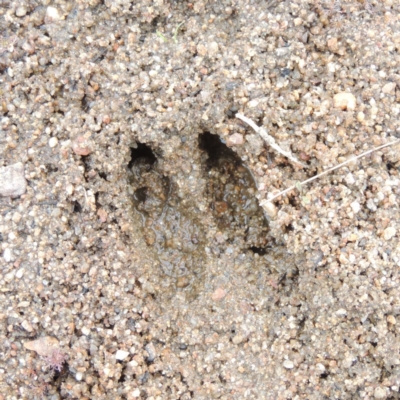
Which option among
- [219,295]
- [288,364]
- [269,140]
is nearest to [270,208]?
[269,140]

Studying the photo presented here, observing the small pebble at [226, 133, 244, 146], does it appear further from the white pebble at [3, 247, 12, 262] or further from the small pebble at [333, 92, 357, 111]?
the white pebble at [3, 247, 12, 262]

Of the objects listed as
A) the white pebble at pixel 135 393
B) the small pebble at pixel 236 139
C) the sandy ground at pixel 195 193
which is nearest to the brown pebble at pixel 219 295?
the sandy ground at pixel 195 193

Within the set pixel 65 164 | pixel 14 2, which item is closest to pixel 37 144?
pixel 65 164

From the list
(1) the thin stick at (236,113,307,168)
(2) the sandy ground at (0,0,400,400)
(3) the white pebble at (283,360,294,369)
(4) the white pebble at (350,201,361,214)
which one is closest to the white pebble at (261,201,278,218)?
(2) the sandy ground at (0,0,400,400)

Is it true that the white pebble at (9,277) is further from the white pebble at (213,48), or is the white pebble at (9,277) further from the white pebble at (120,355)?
the white pebble at (213,48)

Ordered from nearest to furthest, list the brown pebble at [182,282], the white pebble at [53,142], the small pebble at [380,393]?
the small pebble at [380,393] < the white pebble at [53,142] < the brown pebble at [182,282]

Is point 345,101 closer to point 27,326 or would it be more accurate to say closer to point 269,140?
point 269,140
